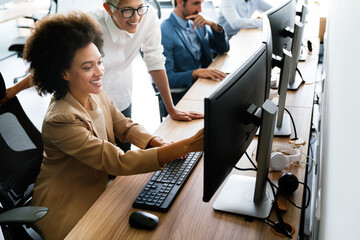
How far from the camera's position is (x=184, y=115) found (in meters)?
1.95

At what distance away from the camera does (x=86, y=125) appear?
146 centimetres

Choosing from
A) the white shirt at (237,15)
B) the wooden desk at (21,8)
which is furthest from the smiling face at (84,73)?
the wooden desk at (21,8)

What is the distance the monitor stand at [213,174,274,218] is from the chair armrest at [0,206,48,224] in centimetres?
57

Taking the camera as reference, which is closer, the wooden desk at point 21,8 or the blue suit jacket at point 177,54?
the blue suit jacket at point 177,54

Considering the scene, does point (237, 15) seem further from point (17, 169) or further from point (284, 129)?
point (17, 169)

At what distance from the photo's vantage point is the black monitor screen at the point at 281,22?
162 cm

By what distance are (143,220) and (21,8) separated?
4.52 metres

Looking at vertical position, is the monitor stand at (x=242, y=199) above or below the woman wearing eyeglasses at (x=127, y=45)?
below

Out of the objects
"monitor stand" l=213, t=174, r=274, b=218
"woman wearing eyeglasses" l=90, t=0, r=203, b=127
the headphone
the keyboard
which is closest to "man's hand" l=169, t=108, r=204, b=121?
"woman wearing eyeglasses" l=90, t=0, r=203, b=127

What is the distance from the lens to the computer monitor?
957 millimetres

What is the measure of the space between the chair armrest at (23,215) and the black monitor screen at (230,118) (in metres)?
0.58

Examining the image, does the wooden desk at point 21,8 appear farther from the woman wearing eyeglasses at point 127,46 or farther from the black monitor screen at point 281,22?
the black monitor screen at point 281,22

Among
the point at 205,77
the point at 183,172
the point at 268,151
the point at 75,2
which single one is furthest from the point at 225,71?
the point at 75,2

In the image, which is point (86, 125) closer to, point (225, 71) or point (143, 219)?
point (143, 219)
